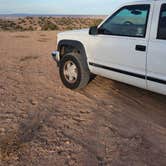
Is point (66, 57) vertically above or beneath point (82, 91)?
above

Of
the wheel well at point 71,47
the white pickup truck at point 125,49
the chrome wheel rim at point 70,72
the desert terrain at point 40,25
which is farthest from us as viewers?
the desert terrain at point 40,25

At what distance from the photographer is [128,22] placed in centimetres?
496

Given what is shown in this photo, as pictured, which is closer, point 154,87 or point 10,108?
point 154,87

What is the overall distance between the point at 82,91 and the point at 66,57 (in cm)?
83

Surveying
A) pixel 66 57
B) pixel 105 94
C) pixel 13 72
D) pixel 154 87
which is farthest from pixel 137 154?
pixel 13 72

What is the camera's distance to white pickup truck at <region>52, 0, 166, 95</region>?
4.30m

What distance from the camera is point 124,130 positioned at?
14.0 ft

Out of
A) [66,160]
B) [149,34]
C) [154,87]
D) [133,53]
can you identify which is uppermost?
[149,34]

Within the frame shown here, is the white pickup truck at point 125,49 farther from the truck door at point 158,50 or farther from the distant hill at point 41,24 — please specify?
the distant hill at point 41,24

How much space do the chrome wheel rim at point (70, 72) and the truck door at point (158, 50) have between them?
1988 millimetres

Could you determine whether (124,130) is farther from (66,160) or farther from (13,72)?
(13,72)

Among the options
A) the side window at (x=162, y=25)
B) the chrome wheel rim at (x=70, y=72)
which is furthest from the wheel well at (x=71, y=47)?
the side window at (x=162, y=25)

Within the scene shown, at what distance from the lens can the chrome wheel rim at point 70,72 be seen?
19.7ft

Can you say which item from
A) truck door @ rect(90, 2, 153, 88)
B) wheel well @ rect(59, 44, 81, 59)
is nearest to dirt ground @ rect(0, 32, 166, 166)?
truck door @ rect(90, 2, 153, 88)
